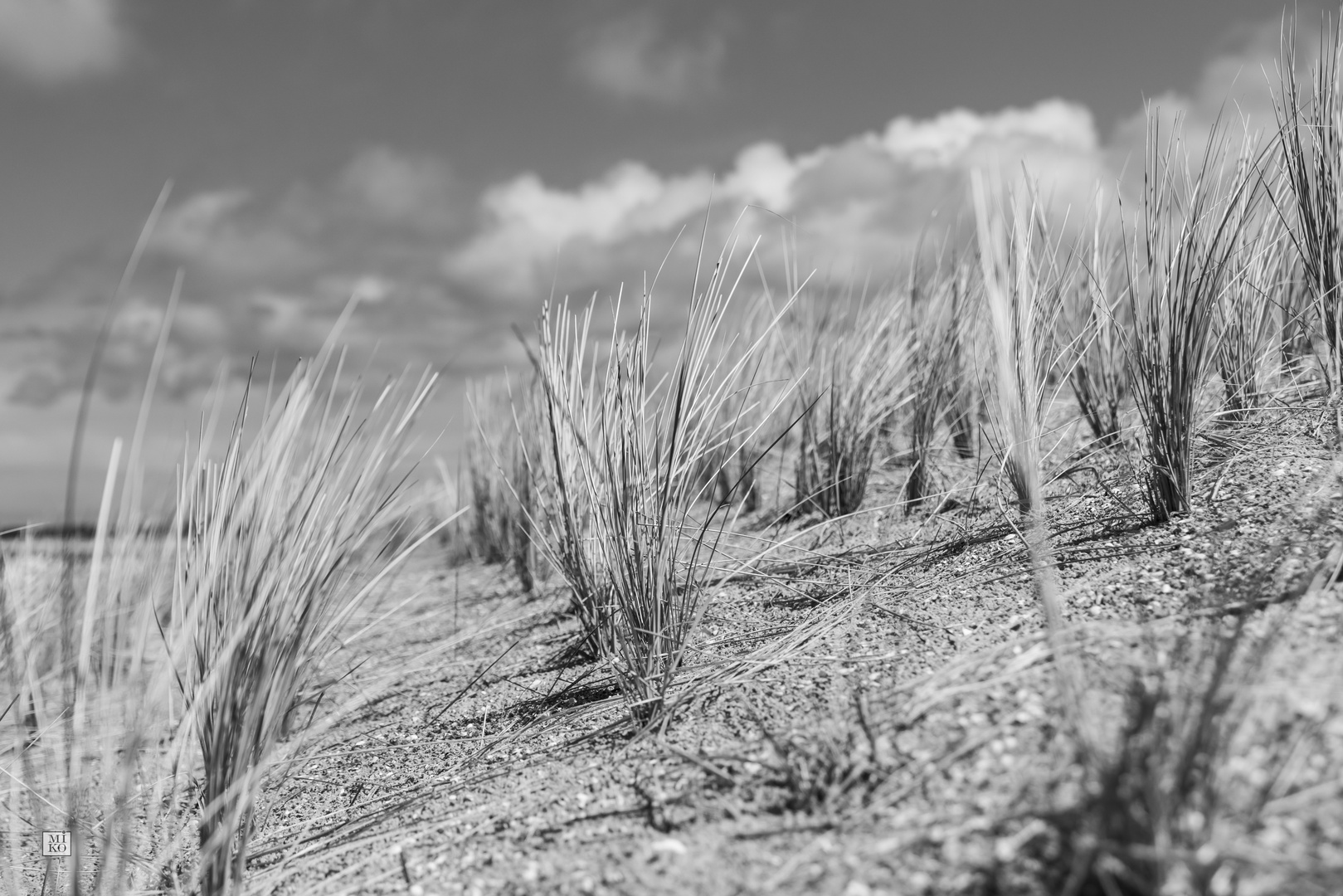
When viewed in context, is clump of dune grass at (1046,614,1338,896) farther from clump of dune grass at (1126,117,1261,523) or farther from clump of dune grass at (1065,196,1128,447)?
clump of dune grass at (1065,196,1128,447)

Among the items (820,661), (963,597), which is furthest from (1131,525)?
(820,661)

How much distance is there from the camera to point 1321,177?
6.97 feet

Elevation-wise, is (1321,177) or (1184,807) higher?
(1321,177)

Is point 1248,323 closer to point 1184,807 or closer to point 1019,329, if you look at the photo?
point 1019,329

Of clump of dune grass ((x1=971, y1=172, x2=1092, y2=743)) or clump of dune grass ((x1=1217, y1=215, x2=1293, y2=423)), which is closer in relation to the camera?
clump of dune grass ((x1=971, y1=172, x2=1092, y2=743))

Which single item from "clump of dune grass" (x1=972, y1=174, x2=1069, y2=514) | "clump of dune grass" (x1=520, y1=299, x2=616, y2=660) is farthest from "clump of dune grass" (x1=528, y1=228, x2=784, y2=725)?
"clump of dune grass" (x1=972, y1=174, x2=1069, y2=514)

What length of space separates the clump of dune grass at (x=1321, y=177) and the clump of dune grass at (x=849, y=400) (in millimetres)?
1065

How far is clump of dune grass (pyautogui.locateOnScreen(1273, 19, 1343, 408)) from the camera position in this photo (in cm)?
209

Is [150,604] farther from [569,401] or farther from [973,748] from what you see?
[973,748]

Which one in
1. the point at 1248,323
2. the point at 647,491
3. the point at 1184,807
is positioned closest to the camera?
the point at 1184,807

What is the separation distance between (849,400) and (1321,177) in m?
1.33

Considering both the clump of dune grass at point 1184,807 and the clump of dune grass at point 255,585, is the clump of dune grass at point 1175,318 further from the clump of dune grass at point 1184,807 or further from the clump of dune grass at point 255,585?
the clump of dune grass at point 255,585

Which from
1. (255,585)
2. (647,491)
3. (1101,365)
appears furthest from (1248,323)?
(255,585)

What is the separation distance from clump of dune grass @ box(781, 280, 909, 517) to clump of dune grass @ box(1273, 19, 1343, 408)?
1065 millimetres
